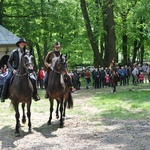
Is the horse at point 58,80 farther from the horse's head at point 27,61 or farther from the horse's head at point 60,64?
the horse's head at point 27,61

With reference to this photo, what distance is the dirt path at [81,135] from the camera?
8.68 metres

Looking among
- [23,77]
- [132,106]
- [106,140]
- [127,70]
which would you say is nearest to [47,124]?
[23,77]

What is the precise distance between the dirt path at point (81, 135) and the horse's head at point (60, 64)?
1.82m

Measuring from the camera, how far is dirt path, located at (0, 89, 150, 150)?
28.5ft

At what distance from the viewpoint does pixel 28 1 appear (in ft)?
119

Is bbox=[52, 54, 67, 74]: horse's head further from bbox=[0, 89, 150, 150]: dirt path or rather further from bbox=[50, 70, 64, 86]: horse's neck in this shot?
bbox=[0, 89, 150, 150]: dirt path

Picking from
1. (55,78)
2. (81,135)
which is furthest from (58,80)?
(81,135)

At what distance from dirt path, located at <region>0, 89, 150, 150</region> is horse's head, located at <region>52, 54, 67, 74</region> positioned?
71.7 inches

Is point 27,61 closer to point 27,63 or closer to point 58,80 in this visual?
point 27,63

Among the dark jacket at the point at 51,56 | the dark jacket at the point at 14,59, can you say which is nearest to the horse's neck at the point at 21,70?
the dark jacket at the point at 14,59

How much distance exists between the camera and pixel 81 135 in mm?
9961

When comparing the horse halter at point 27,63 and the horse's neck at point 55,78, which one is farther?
the horse's neck at point 55,78

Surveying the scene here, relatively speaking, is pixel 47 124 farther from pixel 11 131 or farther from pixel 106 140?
pixel 106 140

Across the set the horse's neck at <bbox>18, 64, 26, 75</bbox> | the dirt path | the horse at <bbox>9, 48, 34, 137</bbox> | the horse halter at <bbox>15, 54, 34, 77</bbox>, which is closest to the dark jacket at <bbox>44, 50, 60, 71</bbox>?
the horse at <bbox>9, 48, 34, 137</bbox>
